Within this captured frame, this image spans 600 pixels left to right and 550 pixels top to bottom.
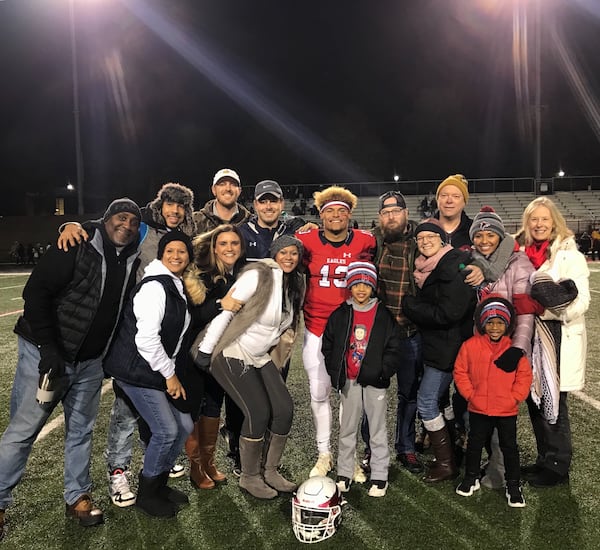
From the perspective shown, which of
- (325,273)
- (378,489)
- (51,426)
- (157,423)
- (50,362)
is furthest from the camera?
(51,426)

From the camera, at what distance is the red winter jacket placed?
327 centimetres

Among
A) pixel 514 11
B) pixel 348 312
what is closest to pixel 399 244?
pixel 348 312

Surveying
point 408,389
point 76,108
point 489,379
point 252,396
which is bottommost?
point 408,389

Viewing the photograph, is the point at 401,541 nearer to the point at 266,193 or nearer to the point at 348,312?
the point at 348,312

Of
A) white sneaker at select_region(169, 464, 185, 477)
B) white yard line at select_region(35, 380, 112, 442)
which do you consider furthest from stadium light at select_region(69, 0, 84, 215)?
white sneaker at select_region(169, 464, 185, 477)

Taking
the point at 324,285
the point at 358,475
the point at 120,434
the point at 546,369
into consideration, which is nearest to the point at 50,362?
the point at 120,434

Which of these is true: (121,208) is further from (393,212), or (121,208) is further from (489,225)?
(489,225)

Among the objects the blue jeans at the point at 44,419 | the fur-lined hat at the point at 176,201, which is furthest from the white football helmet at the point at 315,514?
the fur-lined hat at the point at 176,201

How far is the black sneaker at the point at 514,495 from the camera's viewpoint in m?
3.25

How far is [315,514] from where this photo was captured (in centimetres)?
290

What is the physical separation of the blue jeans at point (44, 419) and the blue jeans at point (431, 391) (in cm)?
Result: 225

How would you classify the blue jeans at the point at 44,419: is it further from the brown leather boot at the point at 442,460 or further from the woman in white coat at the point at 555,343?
the woman in white coat at the point at 555,343

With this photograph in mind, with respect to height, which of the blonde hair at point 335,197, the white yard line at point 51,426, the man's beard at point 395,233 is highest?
the blonde hair at point 335,197

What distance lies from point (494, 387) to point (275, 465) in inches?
63.1
